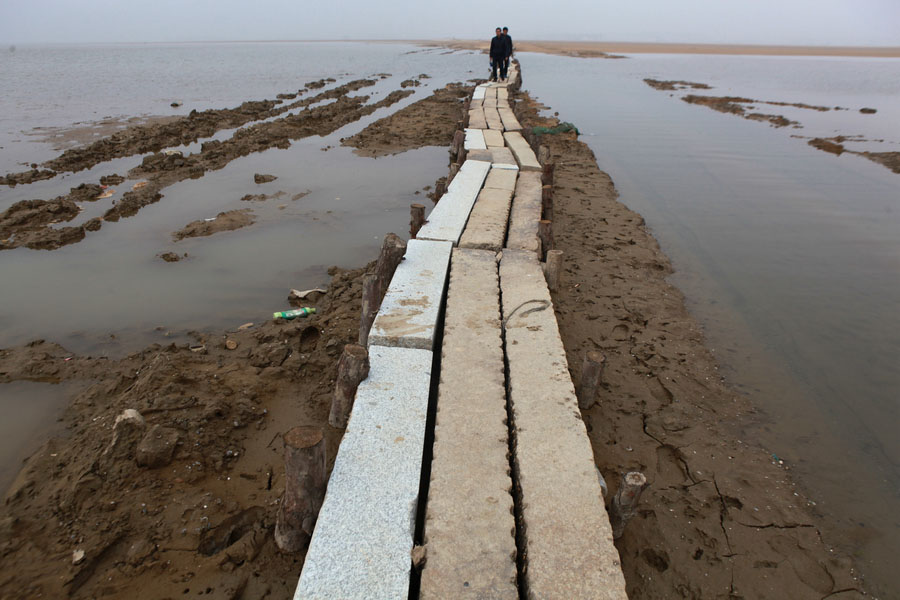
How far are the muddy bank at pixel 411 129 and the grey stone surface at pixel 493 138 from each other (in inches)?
93.2

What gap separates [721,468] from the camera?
3.91 m

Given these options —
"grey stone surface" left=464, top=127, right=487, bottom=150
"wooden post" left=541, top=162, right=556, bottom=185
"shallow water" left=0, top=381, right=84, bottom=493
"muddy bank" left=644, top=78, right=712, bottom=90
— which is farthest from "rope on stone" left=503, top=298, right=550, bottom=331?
"muddy bank" left=644, top=78, right=712, bottom=90

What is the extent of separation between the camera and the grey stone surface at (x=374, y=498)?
2.37 m

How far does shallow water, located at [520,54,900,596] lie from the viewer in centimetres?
413

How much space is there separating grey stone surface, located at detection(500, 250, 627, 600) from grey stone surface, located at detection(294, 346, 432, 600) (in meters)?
0.65

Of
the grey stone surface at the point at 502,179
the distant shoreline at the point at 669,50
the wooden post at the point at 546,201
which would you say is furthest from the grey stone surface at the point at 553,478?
the distant shoreline at the point at 669,50

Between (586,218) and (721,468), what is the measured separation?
5920mm

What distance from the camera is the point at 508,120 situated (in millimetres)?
14656

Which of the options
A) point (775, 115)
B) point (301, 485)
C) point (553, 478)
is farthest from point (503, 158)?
point (775, 115)

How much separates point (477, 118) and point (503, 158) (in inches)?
208

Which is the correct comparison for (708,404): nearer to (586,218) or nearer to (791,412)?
(791,412)

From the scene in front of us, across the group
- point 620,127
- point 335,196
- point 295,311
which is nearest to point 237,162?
point 335,196

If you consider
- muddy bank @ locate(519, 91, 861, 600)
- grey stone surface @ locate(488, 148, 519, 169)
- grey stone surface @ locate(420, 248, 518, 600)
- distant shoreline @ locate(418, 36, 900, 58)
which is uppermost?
distant shoreline @ locate(418, 36, 900, 58)

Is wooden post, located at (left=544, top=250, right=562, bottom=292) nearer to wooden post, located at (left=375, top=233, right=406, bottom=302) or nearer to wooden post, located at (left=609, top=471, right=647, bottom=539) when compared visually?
wooden post, located at (left=375, top=233, right=406, bottom=302)
